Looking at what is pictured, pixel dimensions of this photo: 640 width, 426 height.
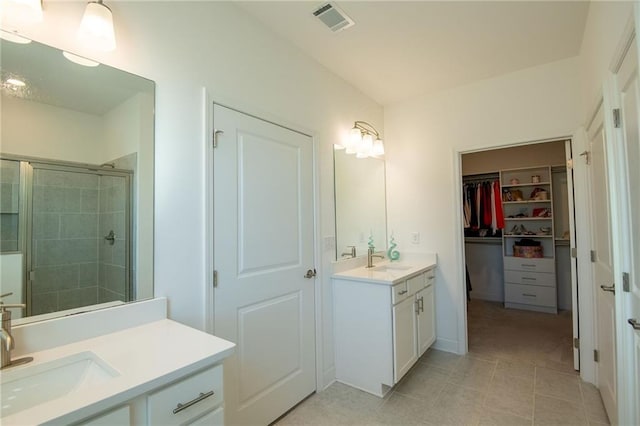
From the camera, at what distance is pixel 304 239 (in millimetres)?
2322

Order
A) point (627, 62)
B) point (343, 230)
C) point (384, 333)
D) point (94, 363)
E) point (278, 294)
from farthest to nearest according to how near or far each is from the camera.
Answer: point (343, 230)
point (384, 333)
point (278, 294)
point (627, 62)
point (94, 363)

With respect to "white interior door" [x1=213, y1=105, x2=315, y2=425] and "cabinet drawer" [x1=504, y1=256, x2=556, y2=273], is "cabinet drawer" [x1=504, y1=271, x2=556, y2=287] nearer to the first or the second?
"cabinet drawer" [x1=504, y1=256, x2=556, y2=273]

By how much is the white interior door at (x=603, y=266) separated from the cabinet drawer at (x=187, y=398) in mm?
2117

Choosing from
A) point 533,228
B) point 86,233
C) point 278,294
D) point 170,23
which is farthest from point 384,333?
point 533,228

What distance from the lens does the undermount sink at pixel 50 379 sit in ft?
3.00

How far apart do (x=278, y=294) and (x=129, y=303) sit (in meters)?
0.94

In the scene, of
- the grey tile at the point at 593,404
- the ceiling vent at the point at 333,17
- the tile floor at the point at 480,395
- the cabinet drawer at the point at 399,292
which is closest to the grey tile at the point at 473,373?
the tile floor at the point at 480,395

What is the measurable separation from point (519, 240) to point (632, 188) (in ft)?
12.2

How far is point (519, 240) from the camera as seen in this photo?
15.1ft

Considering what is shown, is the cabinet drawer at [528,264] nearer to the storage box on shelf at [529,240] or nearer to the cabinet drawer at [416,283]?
the storage box on shelf at [529,240]

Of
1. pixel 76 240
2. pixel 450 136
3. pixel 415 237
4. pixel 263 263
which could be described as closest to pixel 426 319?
pixel 415 237

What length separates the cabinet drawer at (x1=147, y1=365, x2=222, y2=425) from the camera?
35.9 inches

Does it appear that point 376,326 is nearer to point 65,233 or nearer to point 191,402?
point 191,402

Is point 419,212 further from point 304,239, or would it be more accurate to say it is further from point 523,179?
point 523,179
